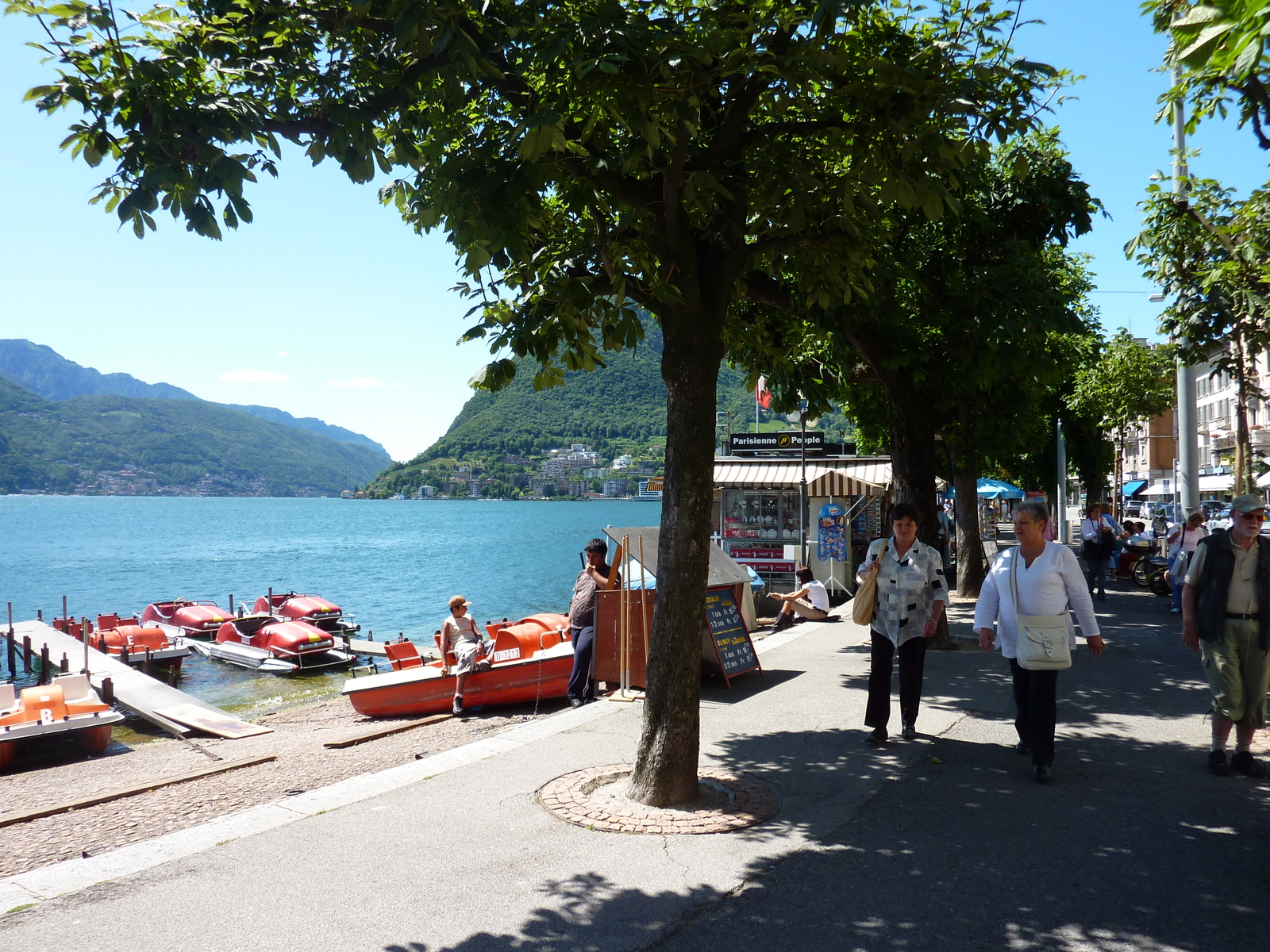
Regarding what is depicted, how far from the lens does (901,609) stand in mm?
6777

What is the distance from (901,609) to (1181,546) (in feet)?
31.9

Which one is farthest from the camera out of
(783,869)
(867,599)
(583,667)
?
(583,667)

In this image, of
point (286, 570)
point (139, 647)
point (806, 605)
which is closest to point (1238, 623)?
point (806, 605)

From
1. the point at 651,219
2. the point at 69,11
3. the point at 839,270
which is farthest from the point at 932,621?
the point at 69,11

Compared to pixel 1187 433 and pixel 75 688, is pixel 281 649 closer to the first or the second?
pixel 75 688

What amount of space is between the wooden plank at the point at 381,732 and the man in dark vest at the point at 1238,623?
356 inches

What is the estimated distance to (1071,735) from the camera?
7172 millimetres

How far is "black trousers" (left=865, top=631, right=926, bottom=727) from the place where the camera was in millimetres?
6824

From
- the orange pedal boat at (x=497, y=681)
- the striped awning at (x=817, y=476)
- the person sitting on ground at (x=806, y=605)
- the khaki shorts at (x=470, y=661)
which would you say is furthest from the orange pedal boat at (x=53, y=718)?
the striped awning at (x=817, y=476)

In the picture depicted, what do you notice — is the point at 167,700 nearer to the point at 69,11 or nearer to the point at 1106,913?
the point at 69,11

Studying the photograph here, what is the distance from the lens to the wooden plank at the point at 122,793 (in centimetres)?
860

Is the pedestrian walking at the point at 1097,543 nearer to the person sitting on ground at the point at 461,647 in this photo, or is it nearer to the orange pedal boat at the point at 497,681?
the orange pedal boat at the point at 497,681

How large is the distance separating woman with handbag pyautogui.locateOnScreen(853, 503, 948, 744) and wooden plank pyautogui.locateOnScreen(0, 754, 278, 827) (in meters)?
7.33

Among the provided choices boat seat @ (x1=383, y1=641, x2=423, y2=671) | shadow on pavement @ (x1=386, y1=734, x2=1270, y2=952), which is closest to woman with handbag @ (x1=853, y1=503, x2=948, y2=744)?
shadow on pavement @ (x1=386, y1=734, x2=1270, y2=952)
